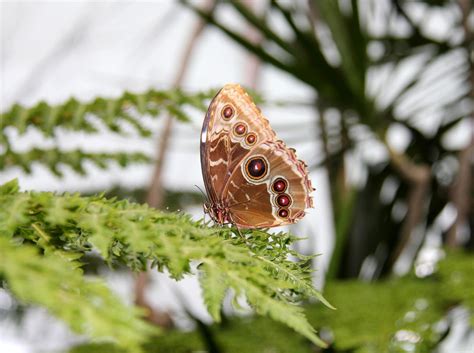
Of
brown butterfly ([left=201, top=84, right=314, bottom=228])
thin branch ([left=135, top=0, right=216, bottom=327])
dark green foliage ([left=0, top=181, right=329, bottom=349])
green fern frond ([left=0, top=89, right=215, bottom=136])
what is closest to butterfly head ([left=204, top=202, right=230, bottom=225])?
brown butterfly ([left=201, top=84, right=314, bottom=228])

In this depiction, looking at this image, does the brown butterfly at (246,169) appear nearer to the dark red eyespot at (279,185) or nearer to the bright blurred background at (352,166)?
the dark red eyespot at (279,185)

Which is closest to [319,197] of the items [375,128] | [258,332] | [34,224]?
[375,128]

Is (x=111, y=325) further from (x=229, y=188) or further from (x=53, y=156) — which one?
(x=53, y=156)

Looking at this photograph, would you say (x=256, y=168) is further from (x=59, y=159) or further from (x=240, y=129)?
(x=59, y=159)

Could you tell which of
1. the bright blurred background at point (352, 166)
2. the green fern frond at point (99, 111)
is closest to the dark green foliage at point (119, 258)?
the bright blurred background at point (352, 166)

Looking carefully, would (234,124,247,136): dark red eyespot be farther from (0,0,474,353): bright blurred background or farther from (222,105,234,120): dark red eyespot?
(0,0,474,353): bright blurred background

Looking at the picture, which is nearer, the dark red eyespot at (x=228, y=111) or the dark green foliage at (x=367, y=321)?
the dark red eyespot at (x=228, y=111)

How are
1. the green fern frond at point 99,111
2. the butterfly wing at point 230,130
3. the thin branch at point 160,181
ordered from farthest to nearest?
the thin branch at point 160,181 < the green fern frond at point 99,111 < the butterfly wing at point 230,130

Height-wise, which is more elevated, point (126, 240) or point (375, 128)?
point (375, 128)
